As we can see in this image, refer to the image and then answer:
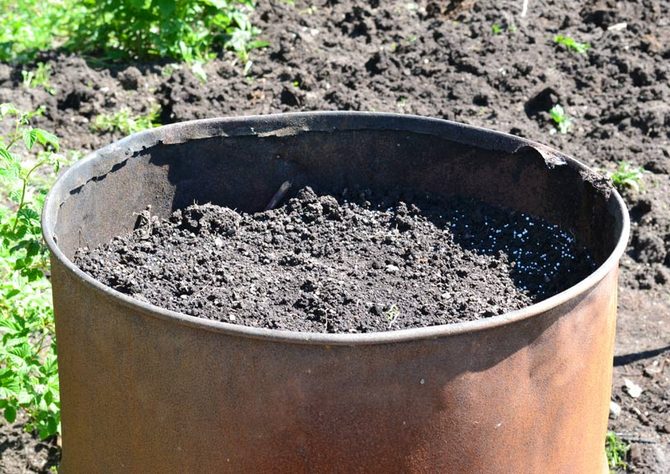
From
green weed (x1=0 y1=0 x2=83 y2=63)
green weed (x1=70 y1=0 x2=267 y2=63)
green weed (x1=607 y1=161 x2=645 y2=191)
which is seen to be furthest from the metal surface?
green weed (x1=0 y1=0 x2=83 y2=63)

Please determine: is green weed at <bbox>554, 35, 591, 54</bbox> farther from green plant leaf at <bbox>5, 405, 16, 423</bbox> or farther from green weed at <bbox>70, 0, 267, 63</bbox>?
green plant leaf at <bbox>5, 405, 16, 423</bbox>

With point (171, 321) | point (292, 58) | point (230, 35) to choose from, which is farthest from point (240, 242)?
point (230, 35)

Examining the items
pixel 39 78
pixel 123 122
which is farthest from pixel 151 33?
pixel 123 122

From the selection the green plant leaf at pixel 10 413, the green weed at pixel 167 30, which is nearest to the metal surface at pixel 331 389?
the green plant leaf at pixel 10 413

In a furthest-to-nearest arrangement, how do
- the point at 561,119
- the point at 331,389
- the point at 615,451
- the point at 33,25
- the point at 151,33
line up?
the point at 33,25 → the point at 151,33 → the point at 561,119 → the point at 615,451 → the point at 331,389

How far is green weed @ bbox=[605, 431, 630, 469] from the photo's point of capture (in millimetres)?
3148

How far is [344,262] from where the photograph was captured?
8.82 feet

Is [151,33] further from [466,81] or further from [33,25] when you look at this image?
[466,81]

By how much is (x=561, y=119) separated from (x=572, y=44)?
878 millimetres

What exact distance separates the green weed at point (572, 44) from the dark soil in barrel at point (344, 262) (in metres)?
2.99

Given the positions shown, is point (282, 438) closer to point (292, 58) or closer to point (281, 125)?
point (281, 125)

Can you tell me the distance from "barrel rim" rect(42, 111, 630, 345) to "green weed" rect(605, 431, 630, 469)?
3.68 feet

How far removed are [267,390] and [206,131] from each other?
1271mm

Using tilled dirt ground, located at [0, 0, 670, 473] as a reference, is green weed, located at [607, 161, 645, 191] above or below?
below
